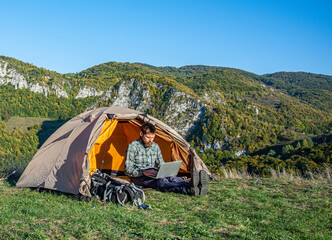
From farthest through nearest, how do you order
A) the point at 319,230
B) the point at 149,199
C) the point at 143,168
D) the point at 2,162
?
the point at 2,162
the point at 143,168
the point at 149,199
the point at 319,230

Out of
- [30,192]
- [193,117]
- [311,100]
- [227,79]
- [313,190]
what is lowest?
[30,192]

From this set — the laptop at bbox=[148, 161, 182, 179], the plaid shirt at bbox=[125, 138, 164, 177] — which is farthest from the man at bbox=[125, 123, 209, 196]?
the laptop at bbox=[148, 161, 182, 179]

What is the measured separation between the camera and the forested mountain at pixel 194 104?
8169 cm

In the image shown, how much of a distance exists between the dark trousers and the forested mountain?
56957 mm

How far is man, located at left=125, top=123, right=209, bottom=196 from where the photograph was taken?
18.1 feet

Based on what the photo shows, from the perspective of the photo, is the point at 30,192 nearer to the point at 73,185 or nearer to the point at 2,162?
the point at 73,185

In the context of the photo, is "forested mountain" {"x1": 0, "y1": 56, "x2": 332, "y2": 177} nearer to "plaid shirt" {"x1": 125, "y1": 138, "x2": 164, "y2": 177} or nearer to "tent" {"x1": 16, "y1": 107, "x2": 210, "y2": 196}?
"tent" {"x1": 16, "y1": 107, "x2": 210, "y2": 196}

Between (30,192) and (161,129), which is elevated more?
(161,129)

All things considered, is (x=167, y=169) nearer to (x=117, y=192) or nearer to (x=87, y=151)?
(x=117, y=192)

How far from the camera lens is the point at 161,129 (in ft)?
24.0

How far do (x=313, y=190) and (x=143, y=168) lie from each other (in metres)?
3.48

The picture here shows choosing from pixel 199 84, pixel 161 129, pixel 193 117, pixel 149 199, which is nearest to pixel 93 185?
pixel 149 199

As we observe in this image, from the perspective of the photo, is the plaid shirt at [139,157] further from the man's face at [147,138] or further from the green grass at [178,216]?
the green grass at [178,216]

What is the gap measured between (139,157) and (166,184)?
0.86 metres
